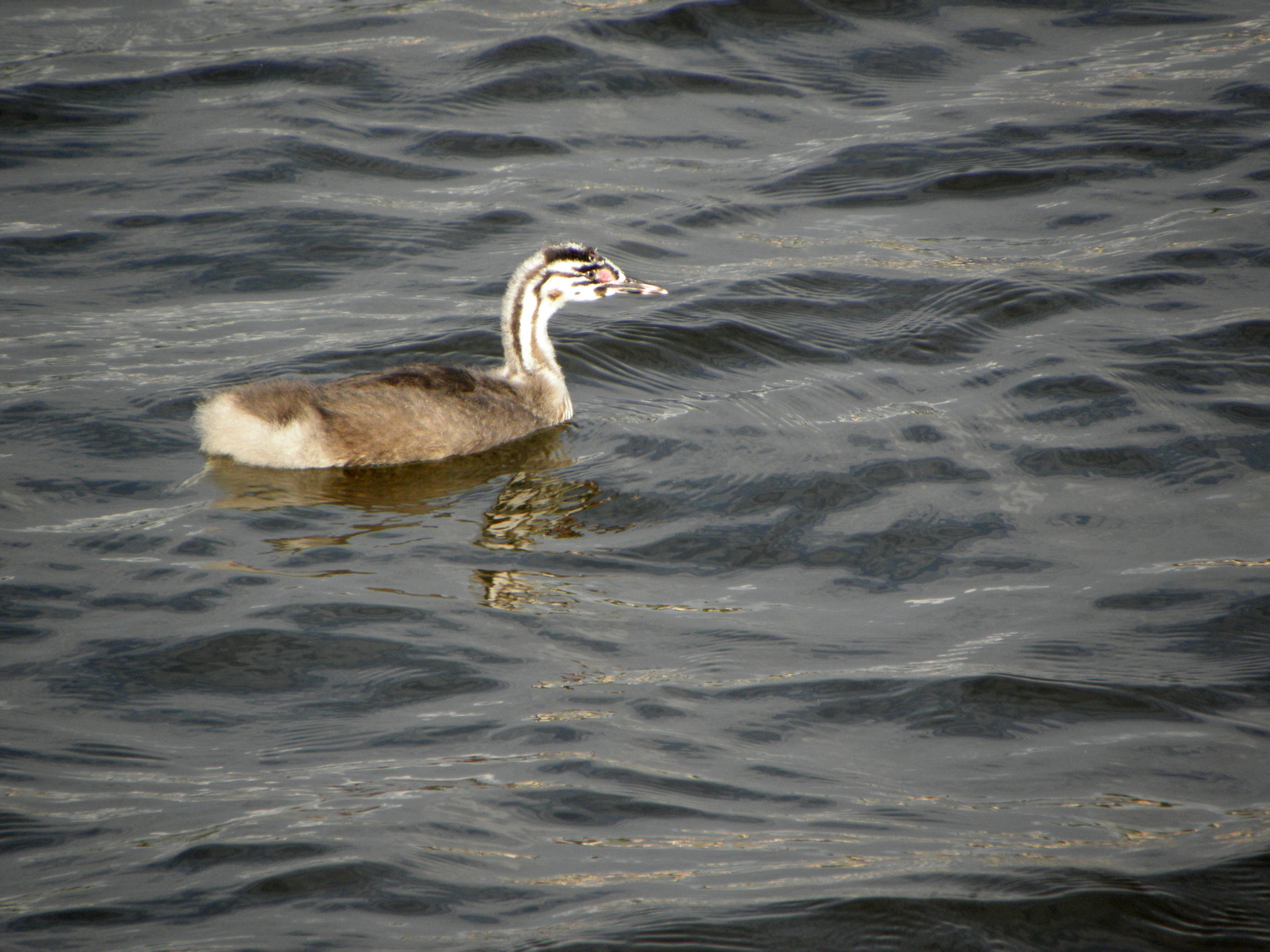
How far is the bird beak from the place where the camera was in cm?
816

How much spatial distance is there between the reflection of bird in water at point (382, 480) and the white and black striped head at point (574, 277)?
3.35ft

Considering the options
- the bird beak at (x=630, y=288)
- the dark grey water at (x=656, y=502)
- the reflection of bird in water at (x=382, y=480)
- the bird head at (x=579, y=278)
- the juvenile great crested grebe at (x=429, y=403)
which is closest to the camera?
the dark grey water at (x=656, y=502)

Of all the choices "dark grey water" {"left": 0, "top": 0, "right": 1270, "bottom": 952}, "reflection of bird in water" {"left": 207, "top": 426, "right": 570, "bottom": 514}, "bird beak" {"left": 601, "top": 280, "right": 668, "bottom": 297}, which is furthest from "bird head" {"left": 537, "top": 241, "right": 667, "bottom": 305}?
"reflection of bird in water" {"left": 207, "top": 426, "right": 570, "bottom": 514}

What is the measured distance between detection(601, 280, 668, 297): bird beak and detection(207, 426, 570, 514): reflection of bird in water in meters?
1.08

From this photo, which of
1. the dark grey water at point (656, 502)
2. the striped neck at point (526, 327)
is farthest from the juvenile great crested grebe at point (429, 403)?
the dark grey water at point (656, 502)

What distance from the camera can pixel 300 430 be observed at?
274 inches

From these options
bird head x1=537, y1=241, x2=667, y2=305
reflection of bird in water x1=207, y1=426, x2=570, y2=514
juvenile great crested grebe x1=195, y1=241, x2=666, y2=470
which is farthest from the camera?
bird head x1=537, y1=241, x2=667, y2=305

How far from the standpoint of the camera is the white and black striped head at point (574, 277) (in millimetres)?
8008

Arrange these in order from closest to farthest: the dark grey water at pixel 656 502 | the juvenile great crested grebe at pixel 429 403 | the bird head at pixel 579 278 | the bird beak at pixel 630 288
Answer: the dark grey water at pixel 656 502
the juvenile great crested grebe at pixel 429 403
the bird head at pixel 579 278
the bird beak at pixel 630 288

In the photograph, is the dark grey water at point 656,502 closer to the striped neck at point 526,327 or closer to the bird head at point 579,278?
the striped neck at point 526,327

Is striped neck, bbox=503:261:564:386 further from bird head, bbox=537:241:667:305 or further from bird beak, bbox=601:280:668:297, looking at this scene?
bird beak, bbox=601:280:668:297

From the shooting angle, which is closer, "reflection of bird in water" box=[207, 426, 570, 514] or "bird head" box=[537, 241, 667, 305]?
"reflection of bird in water" box=[207, 426, 570, 514]

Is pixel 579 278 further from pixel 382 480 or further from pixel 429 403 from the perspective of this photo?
pixel 382 480

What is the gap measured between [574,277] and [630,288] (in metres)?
0.36
